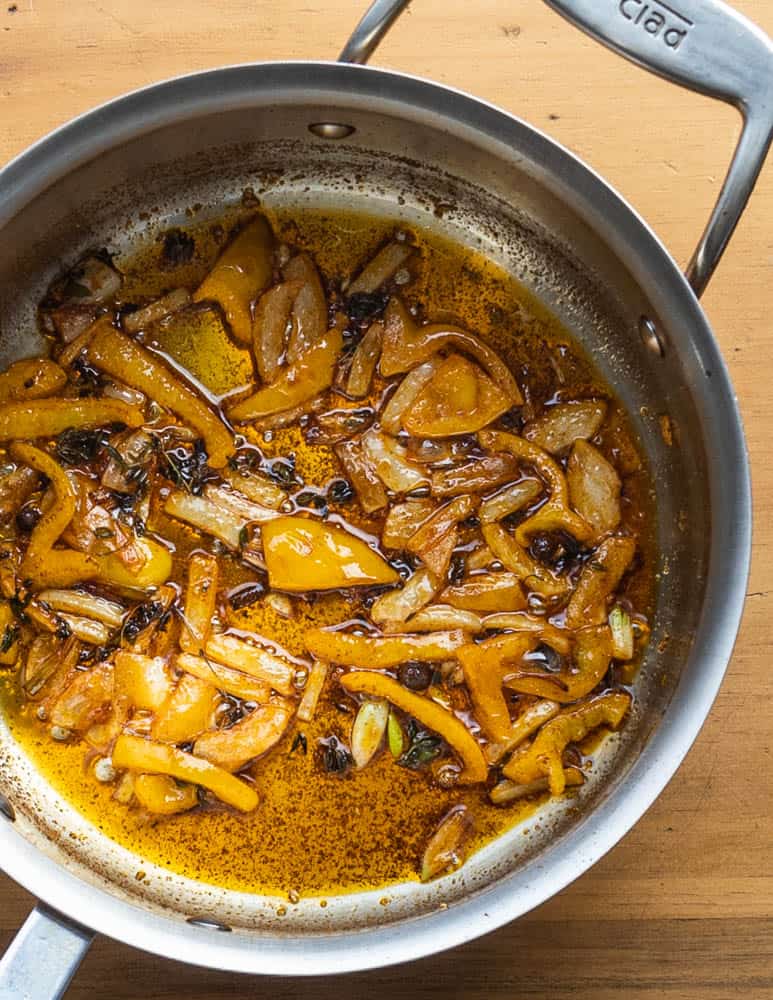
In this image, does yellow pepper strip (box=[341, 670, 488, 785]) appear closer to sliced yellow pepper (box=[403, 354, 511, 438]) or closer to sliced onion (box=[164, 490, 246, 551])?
sliced onion (box=[164, 490, 246, 551])

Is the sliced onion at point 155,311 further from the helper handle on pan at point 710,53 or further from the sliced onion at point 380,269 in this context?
the helper handle on pan at point 710,53

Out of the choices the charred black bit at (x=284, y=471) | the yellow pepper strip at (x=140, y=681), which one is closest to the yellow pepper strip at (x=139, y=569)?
the yellow pepper strip at (x=140, y=681)

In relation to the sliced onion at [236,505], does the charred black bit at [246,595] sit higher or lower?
lower

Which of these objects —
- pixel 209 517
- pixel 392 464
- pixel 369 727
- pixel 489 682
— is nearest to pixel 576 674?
pixel 489 682

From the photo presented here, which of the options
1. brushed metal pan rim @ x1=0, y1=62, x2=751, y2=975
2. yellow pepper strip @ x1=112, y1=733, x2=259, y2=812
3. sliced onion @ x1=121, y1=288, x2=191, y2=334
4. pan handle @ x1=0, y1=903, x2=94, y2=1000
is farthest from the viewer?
sliced onion @ x1=121, y1=288, x2=191, y2=334

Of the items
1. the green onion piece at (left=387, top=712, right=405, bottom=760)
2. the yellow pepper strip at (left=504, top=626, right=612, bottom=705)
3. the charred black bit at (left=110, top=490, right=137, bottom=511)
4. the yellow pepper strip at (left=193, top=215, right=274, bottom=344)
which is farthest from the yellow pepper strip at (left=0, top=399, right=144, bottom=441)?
the yellow pepper strip at (left=504, top=626, right=612, bottom=705)

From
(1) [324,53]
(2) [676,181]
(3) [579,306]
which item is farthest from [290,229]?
(2) [676,181]
